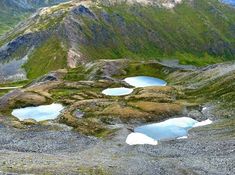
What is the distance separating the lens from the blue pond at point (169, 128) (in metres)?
114

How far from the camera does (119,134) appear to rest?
112 m

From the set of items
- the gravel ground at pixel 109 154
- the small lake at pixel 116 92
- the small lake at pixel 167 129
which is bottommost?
the gravel ground at pixel 109 154

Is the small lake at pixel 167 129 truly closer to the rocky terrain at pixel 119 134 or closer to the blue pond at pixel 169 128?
the blue pond at pixel 169 128

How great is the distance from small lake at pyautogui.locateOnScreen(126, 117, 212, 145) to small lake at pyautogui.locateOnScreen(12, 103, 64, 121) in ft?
117

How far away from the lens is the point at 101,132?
117m

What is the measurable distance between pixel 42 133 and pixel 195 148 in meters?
40.0

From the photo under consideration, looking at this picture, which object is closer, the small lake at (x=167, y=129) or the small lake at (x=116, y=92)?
the small lake at (x=167, y=129)

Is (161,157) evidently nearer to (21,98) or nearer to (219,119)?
(219,119)

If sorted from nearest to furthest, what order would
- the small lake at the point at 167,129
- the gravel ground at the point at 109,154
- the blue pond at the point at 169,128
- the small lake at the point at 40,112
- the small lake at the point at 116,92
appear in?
the gravel ground at the point at 109,154
the small lake at the point at 167,129
the blue pond at the point at 169,128
the small lake at the point at 40,112
the small lake at the point at 116,92

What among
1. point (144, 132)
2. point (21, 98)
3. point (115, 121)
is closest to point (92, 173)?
point (144, 132)

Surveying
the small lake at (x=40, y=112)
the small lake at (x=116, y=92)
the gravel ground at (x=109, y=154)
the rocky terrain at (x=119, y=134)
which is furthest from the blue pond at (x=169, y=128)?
the small lake at (x=116, y=92)

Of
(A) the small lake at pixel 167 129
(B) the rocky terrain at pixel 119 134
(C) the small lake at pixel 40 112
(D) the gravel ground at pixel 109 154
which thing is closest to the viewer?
(D) the gravel ground at pixel 109 154

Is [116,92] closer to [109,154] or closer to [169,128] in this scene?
[169,128]

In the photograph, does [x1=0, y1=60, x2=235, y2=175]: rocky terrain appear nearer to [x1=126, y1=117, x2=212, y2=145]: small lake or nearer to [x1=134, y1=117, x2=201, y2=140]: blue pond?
[x1=126, y1=117, x2=212, y2=145]: small lake
